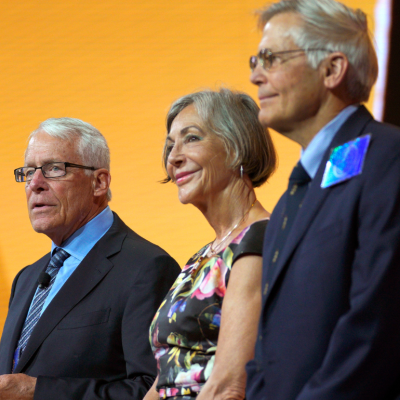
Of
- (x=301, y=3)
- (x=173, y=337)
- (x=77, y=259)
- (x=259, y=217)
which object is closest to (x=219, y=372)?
(x=173, y=337)

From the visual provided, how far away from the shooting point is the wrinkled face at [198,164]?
193cm

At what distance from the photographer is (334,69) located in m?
1.33

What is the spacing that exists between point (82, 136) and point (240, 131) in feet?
3.15

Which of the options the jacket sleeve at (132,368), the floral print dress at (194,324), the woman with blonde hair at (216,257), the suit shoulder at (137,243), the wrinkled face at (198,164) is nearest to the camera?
the woman with blonde hair at (216,257)

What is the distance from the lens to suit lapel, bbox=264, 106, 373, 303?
1232 mm

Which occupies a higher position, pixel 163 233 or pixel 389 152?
pixel 389 152

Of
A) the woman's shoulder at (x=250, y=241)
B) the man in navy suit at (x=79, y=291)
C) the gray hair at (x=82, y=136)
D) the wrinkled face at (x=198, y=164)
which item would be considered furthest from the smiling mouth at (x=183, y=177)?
the gray hair at (x=82, y=136)

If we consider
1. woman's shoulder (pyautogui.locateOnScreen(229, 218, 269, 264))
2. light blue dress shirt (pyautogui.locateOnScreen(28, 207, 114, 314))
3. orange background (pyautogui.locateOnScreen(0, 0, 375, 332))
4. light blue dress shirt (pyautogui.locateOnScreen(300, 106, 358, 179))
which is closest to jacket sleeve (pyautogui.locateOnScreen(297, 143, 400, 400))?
light blue dress shirt (pyautogui.locateOnScreen(300, 106, 358, 179))

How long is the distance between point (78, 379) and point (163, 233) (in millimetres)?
1326

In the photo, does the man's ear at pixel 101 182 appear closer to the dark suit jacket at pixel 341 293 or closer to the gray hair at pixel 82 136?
the gray hair at pixel 82 136

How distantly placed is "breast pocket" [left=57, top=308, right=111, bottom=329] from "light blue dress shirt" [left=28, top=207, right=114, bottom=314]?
0.73 feet

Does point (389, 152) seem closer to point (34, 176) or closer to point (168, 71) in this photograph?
point (34, 176)

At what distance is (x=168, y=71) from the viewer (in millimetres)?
3393

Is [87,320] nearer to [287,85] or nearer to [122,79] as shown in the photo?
[287,85]
